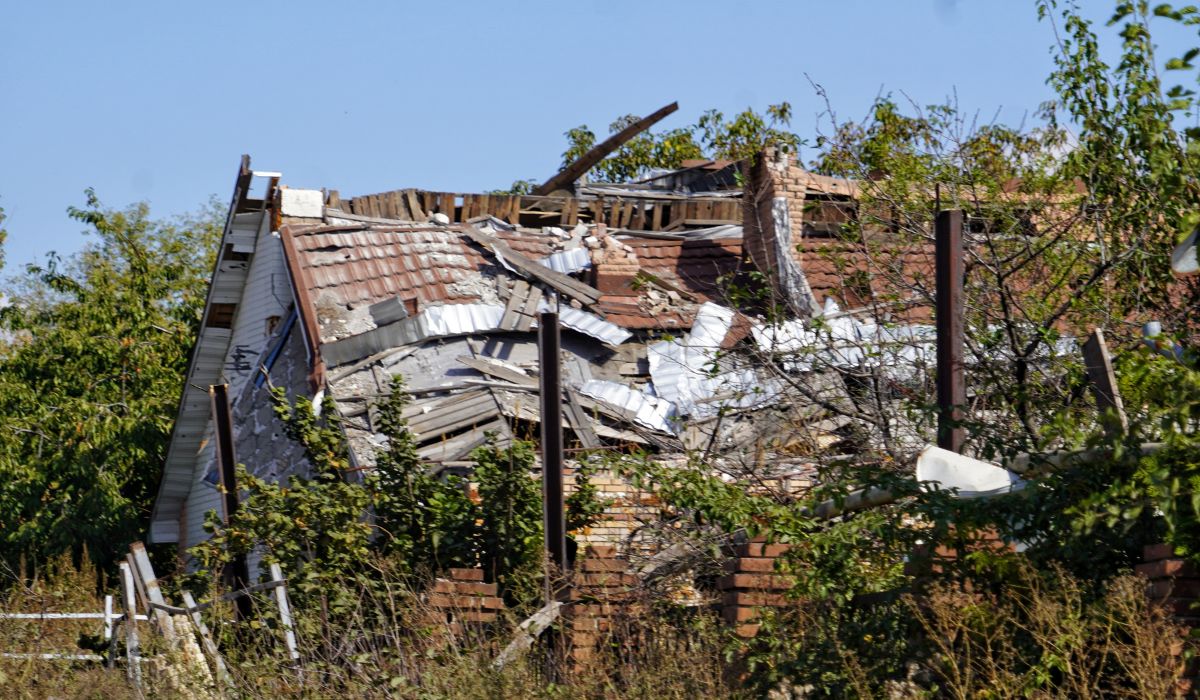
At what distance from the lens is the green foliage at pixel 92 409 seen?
1838cm

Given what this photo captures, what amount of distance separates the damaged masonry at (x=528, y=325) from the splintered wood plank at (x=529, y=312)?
24 mm

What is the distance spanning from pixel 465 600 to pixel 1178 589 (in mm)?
4758

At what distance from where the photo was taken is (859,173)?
10.5 m

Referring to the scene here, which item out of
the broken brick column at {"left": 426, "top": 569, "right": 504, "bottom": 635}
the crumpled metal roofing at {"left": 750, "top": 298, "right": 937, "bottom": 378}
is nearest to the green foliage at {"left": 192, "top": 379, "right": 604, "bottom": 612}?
the broken brick column at {"left": 426, "top": 569, "right": 504, "bottom": 635}

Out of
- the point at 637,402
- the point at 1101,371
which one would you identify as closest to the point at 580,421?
the point at 637,402

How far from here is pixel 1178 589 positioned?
5387mm

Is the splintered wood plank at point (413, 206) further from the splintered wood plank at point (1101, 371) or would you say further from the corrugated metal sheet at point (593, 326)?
the splintered wood plank at point (1101, 371)

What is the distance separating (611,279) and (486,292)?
4.49 ft

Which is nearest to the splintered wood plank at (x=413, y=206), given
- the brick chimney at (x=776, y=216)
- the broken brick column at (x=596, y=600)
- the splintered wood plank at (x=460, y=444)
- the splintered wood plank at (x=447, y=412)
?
the brick chimney at (x=776, y=216)

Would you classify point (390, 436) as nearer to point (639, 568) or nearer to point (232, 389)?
point (639, 568)

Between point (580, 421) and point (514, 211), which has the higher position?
point (514, 211)

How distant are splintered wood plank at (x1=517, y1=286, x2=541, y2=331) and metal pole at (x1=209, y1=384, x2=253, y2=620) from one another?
121 inches

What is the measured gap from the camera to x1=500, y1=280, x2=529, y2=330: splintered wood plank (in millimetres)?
13078

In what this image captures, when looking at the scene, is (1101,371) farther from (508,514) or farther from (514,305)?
(514,305)
